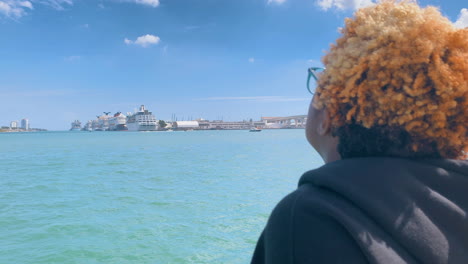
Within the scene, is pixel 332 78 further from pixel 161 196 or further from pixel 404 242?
pixel 161 196

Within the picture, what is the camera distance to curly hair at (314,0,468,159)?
0.96 meters

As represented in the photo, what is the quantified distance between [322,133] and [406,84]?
1.06ft

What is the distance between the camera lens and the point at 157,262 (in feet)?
19.6

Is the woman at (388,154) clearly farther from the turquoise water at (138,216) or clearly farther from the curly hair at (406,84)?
the turquoise water at (138,216)

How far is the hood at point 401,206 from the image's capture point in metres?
0.82

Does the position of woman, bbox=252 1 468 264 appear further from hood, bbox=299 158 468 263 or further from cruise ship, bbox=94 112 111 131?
cruise ship, bbox=94 112 111 131

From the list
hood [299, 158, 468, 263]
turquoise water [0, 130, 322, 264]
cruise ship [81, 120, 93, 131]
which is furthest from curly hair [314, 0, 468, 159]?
cruise ship [81, 120, 93, 131]

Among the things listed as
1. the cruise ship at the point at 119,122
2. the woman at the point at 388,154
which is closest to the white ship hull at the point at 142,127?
the cruise ship at the point at 119,122

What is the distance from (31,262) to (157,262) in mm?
2365

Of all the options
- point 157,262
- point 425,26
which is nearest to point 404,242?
point 425,26

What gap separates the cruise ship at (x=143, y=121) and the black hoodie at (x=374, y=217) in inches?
5069

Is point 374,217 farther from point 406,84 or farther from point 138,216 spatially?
point 138,216

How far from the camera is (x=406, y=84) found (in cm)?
97

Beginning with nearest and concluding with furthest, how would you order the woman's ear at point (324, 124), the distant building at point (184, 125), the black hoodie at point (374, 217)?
the black hoodie at point (374, 217) < the woman's ear at point (324, 124) < the distant building at point (184, 125)
